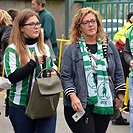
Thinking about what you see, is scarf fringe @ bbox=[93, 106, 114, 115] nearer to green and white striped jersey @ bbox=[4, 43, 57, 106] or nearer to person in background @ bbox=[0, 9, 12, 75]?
green and white striped jersey @ bbox=[4, 43, 57, 106]

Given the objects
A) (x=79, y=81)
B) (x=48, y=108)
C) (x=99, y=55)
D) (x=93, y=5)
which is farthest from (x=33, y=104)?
(x=93, y=5)

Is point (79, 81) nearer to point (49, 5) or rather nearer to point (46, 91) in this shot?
point (46, 91)

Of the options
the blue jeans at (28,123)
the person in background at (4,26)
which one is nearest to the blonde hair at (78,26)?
the blue jeans at (28,123)

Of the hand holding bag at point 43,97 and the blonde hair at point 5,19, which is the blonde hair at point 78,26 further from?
the blonde hair at point 5,19

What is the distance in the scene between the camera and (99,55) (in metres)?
4.62

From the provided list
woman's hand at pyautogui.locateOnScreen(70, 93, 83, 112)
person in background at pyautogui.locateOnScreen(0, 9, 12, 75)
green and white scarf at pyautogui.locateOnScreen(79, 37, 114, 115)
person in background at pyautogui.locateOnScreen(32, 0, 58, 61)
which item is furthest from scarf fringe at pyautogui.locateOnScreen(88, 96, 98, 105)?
person in background at pyautogui.locateOnScreen(32, 0, 58, 61)

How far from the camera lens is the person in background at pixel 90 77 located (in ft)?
14.9

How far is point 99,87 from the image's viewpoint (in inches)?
181

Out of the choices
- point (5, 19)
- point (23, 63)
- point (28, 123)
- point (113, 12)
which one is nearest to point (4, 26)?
point (5, 19)

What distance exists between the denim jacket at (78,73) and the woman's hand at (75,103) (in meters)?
0.05

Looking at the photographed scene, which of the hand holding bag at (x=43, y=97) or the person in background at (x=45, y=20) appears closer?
the hand holding bag at (x=43, y=97)

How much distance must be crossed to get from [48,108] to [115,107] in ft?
2.44

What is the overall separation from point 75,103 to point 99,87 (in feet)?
0.97

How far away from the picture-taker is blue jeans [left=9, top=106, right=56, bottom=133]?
4.54 m
